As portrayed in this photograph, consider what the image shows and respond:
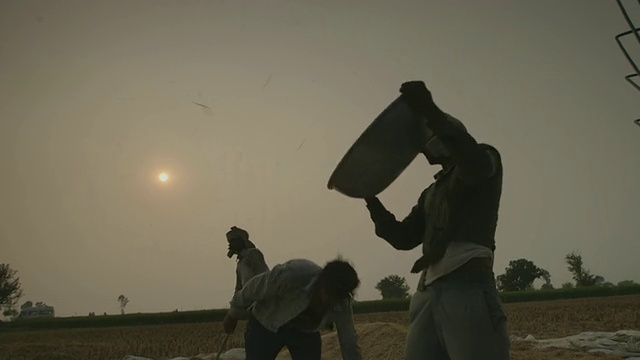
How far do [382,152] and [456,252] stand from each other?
50 centimetres

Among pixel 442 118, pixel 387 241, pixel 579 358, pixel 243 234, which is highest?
pixel 243 234

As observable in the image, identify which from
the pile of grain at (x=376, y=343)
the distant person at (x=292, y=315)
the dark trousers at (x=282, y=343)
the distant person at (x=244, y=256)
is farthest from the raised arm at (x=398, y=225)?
the pile of grain at (x=376, y=343)

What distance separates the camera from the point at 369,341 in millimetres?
9398

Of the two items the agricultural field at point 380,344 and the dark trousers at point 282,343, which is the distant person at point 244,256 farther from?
the dark trousers at point 282,343

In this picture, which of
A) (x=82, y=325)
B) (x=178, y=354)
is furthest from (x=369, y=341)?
(x=82, y=325)

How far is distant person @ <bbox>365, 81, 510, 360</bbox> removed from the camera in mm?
2338

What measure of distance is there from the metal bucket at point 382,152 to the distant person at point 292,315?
1.13 metres

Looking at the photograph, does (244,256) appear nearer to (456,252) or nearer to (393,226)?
(393,226)

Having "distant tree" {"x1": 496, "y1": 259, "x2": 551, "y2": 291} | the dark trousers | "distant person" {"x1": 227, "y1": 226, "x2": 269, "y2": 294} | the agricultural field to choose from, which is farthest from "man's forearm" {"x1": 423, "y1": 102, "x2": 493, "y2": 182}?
"distant tree" {"x1": 496, "y1": 259, "x2": 551, "y2": 291}

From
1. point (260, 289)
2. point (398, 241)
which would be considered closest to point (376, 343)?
point (260, 289)

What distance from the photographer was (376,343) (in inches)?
→ 365

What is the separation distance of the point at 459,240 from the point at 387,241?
462 mm

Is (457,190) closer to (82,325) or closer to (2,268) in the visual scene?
(82,325)

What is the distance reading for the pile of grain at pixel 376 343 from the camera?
8.91 meters
